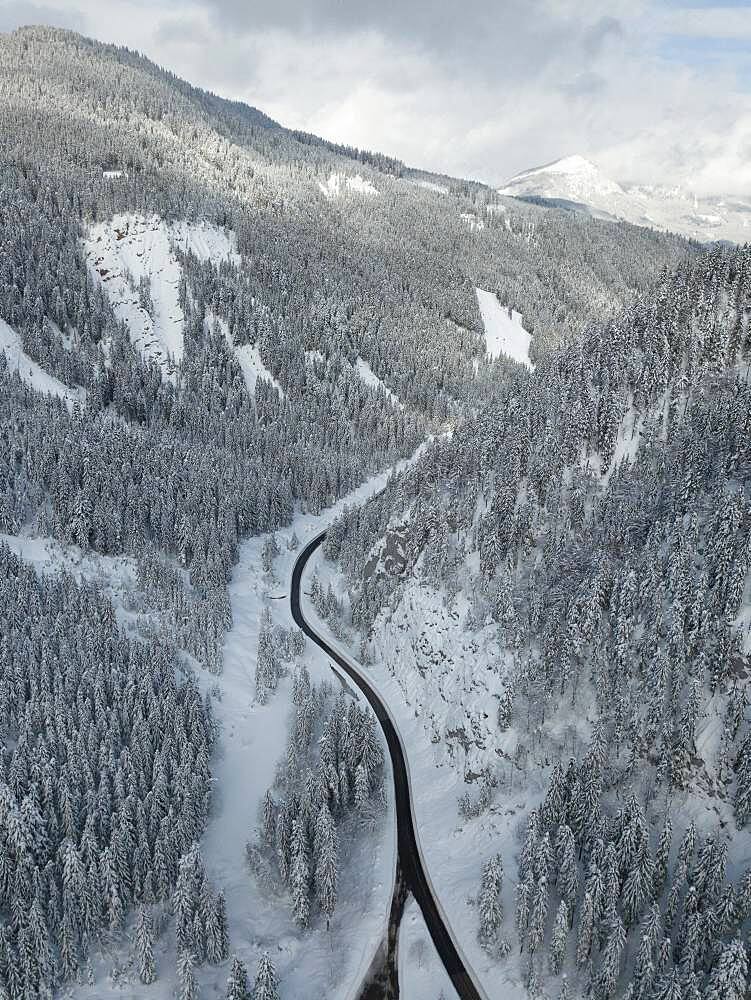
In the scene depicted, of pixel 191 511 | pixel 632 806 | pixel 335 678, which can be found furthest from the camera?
pixel 191 511

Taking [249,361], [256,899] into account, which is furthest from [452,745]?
[249,361]

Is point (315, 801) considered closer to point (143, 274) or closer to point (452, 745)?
point (452, 745)

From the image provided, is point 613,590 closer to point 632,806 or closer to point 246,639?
point 632,806

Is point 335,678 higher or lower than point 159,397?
lower

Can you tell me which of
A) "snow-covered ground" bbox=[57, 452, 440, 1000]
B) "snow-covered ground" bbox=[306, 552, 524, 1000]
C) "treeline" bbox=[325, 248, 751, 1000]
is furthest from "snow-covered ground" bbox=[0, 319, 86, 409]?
"snow-covered ground" bbox=[306, 552, 524, 1000]

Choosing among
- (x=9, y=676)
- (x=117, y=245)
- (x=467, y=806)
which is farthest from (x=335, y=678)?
(x=117, y=245)

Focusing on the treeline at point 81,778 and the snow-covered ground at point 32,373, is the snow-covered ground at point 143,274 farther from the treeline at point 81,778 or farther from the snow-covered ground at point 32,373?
the treeline at point 81,778
